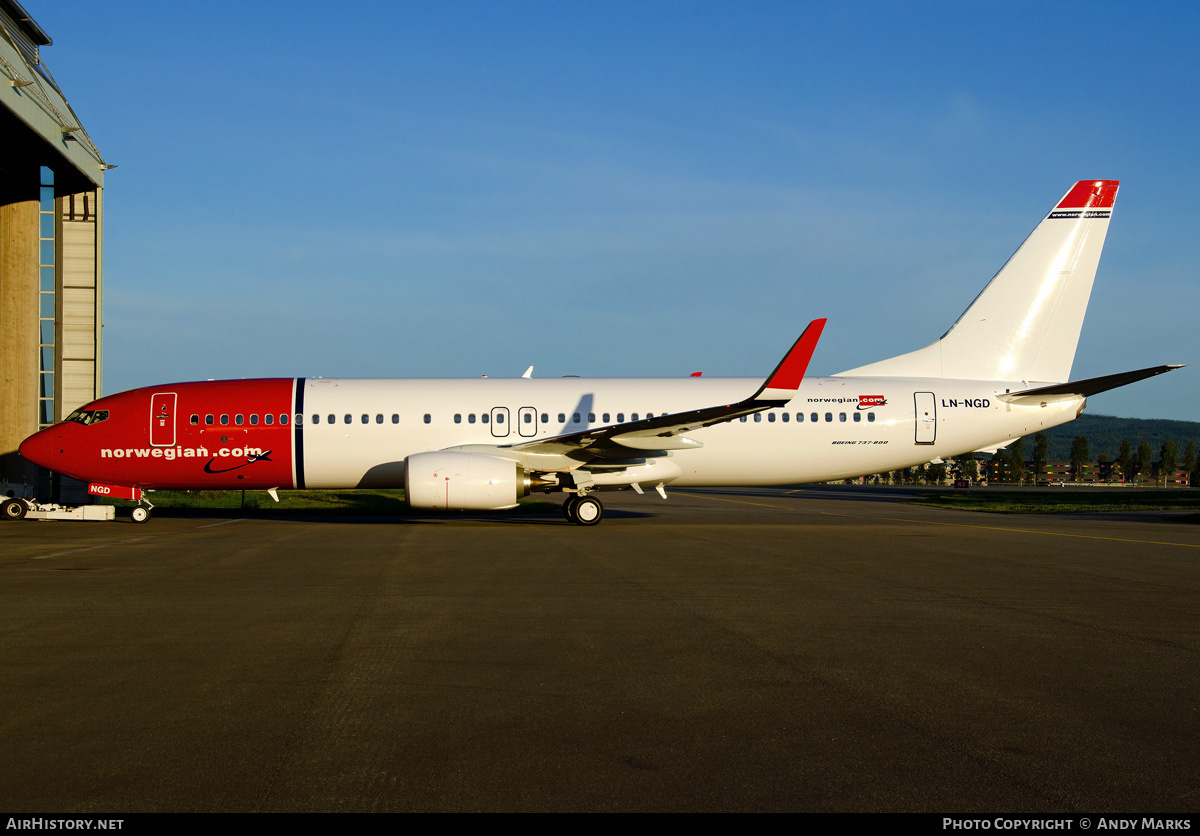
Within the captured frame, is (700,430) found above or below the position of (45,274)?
below

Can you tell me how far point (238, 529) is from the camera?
1784 centimetres

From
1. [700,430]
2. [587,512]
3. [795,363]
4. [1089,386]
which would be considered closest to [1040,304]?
[1089,386]

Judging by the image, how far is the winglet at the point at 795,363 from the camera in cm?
1667

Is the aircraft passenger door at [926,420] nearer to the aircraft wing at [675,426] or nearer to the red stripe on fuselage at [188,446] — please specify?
the aircraft wing at [675,426]

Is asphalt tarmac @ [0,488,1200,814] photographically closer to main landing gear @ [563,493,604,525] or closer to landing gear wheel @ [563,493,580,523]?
main landing gear @ [563,493,604,525]

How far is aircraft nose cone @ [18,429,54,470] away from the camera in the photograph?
776 inches

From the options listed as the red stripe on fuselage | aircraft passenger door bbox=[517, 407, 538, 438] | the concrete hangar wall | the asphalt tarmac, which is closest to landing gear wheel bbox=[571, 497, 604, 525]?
aircraft passenger door bbox=[517, 407, 538, 438]

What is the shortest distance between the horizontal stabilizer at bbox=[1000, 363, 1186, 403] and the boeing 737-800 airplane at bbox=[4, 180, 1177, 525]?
5 cm

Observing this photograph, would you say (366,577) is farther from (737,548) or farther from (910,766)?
(910,766)

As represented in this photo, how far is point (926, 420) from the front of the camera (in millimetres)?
20125

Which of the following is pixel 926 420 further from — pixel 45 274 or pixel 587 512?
pixel 45 274

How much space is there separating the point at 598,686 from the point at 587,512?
13.1 metres

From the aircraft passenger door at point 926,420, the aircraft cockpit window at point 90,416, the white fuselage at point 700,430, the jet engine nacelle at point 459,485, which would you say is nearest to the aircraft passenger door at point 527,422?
the white fuselage at point 700,430
